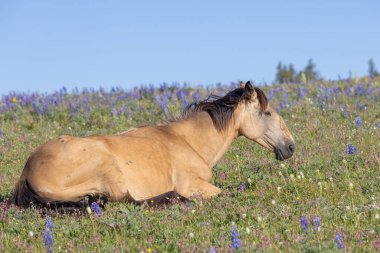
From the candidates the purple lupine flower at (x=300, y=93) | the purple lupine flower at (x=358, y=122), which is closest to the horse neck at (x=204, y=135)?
the purple lupine flower at (x=358, y=122)

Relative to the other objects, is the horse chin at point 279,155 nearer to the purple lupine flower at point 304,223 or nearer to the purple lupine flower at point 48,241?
the purple lupine flower at point 304,223

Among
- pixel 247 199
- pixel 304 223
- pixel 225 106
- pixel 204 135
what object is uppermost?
pixel 225 106

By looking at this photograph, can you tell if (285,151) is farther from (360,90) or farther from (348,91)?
(360,90)

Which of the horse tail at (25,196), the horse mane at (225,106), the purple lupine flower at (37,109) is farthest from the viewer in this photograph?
the purple lupine flower at (37,109)

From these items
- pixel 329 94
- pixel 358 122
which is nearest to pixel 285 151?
pixel 358 122

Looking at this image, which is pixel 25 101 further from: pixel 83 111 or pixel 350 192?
pixel 350 192

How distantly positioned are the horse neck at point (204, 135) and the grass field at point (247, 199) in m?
0.46

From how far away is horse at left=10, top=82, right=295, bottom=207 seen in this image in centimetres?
954

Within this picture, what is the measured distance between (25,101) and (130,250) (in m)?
13.6

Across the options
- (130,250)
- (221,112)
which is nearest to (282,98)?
(221,112)

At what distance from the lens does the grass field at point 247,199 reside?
747 centimetres

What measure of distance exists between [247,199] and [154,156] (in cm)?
175

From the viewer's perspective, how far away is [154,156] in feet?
35.0

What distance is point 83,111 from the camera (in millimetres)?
18656
